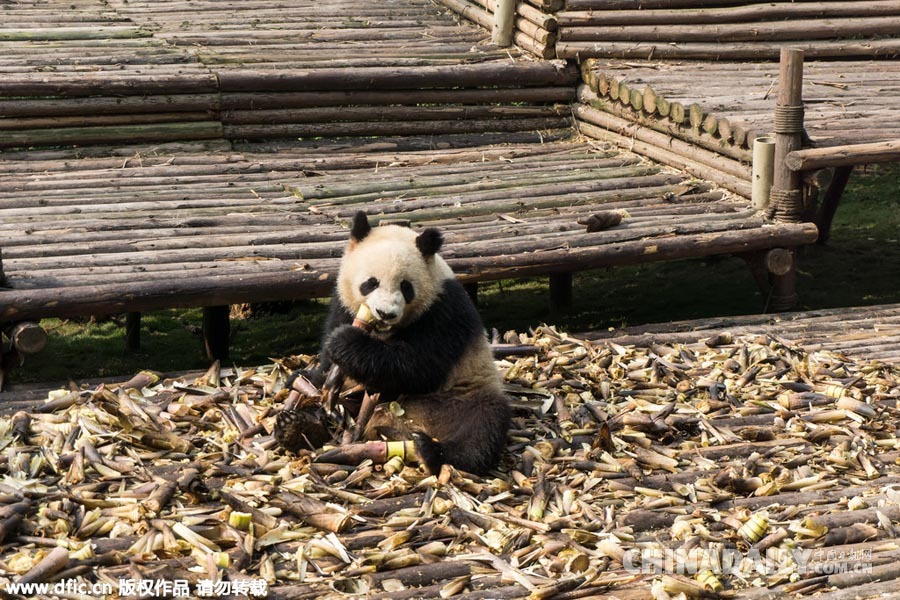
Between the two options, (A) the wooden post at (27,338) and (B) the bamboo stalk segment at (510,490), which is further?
(A) the wooden post at (27,338)

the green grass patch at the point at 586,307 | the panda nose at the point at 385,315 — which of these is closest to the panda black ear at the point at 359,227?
→ the panda nose at the point at 385,315

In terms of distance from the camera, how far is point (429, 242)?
17.6 ft

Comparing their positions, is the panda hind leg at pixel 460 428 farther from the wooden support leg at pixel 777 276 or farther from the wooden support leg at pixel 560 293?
the wooden support leg at pixel 560 293

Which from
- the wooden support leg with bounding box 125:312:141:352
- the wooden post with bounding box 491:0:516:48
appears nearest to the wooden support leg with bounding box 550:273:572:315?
the wooden post with bounding box 491:0:516:48

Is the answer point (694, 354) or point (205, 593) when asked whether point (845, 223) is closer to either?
point (694, 354)

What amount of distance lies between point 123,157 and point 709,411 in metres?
5.79

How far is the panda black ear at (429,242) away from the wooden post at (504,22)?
6.92m

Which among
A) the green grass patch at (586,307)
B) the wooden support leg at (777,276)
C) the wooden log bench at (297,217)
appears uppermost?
the wooden log bench at (297,217)

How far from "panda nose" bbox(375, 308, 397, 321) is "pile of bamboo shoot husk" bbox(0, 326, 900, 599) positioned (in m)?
0.71

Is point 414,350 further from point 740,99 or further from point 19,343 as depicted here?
point 740,99

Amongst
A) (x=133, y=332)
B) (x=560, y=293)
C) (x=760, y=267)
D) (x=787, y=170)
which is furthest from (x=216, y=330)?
(x=787, y=170)

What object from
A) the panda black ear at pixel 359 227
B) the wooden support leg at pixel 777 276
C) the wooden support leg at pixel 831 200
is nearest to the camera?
the panda black ear at pixel 359 227

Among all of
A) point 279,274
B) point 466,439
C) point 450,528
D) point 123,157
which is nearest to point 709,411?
point 466,439

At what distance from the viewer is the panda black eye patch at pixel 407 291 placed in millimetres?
5277
